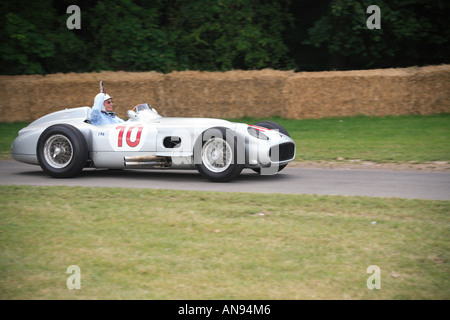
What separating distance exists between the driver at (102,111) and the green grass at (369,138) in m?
3.86

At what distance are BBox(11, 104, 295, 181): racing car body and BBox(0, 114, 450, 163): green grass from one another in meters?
2.90

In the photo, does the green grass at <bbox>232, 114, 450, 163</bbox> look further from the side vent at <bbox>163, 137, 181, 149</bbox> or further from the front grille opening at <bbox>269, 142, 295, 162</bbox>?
the side vent at <bbox>163, 137, 181, 149</bbox>

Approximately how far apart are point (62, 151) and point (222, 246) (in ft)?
16.3

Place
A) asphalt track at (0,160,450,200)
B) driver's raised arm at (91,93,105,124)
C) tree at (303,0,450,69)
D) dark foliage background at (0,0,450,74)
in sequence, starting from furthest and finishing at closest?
1. dark foliage background at (0,0,450,74)
2. tree at (303,0,450,69)
3. driver's raised arm at (91,93,105,124)
4. asphalt track at (0,160,450,200)

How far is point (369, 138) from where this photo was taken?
1417 cm

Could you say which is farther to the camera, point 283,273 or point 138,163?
point 138,163

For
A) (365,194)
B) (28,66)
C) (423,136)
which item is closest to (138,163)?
(365,194)

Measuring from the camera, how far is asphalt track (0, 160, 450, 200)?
8.20 m

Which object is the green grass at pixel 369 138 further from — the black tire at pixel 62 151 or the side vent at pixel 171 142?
the side vent at pixel 171 142

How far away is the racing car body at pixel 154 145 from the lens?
→ 348 inches

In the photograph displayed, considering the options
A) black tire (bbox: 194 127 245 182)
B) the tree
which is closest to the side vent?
black tire (bbox: 194 127 245 182)

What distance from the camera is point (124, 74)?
20.4 meters

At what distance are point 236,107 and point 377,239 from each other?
13.6 meters
